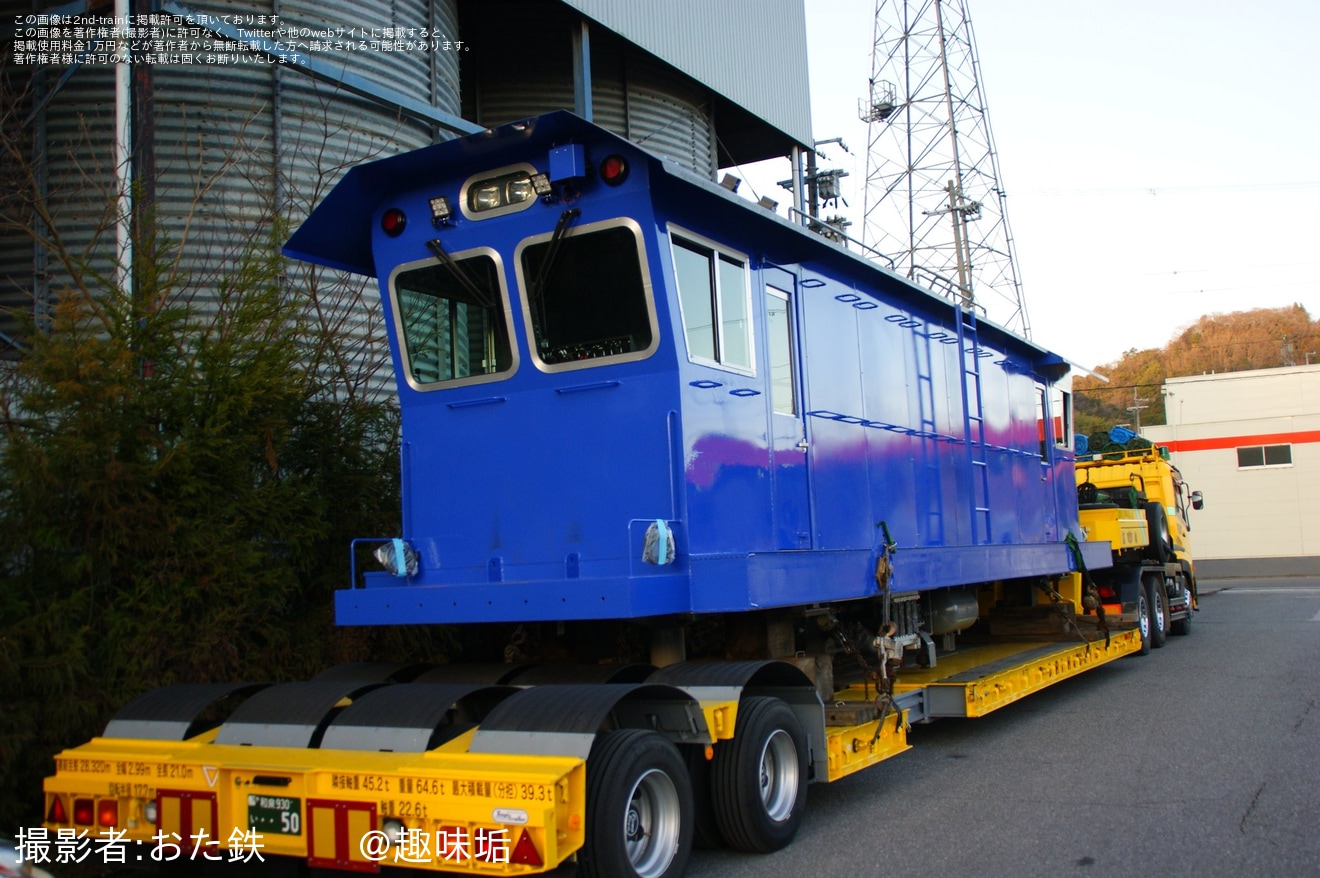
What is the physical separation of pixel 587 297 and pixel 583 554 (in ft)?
4.57

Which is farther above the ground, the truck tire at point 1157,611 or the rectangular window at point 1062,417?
the rectangular window at point 1062,417

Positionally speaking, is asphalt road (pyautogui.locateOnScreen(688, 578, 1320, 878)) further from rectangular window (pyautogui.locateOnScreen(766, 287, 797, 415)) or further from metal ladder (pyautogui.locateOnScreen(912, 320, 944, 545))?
rectangular window (pyautogui.locateOnScreen(766, 287, 797, 415))

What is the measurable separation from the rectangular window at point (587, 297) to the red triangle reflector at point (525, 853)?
2.59m

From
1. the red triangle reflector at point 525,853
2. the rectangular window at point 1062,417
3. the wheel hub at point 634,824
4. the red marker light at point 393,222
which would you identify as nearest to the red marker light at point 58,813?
the red triangle reflector at point 525,853

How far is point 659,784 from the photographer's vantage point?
513cm

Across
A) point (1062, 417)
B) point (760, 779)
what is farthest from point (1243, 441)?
point (760, 779)

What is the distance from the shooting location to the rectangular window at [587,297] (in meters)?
5.92

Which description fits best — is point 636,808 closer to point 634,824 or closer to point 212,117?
point 634,824

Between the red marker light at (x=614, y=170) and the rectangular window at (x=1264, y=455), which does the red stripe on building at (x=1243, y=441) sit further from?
the red marker light at (x=614, y=170)

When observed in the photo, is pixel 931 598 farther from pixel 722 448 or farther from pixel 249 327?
pixel 249 327

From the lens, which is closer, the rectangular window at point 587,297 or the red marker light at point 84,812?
the red marker light at point 84,812

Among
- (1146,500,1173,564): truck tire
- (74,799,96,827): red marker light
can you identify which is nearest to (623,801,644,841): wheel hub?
(74,799,96,827): red marker light

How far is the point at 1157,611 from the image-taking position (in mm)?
15633

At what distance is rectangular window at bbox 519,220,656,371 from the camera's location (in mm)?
5918
